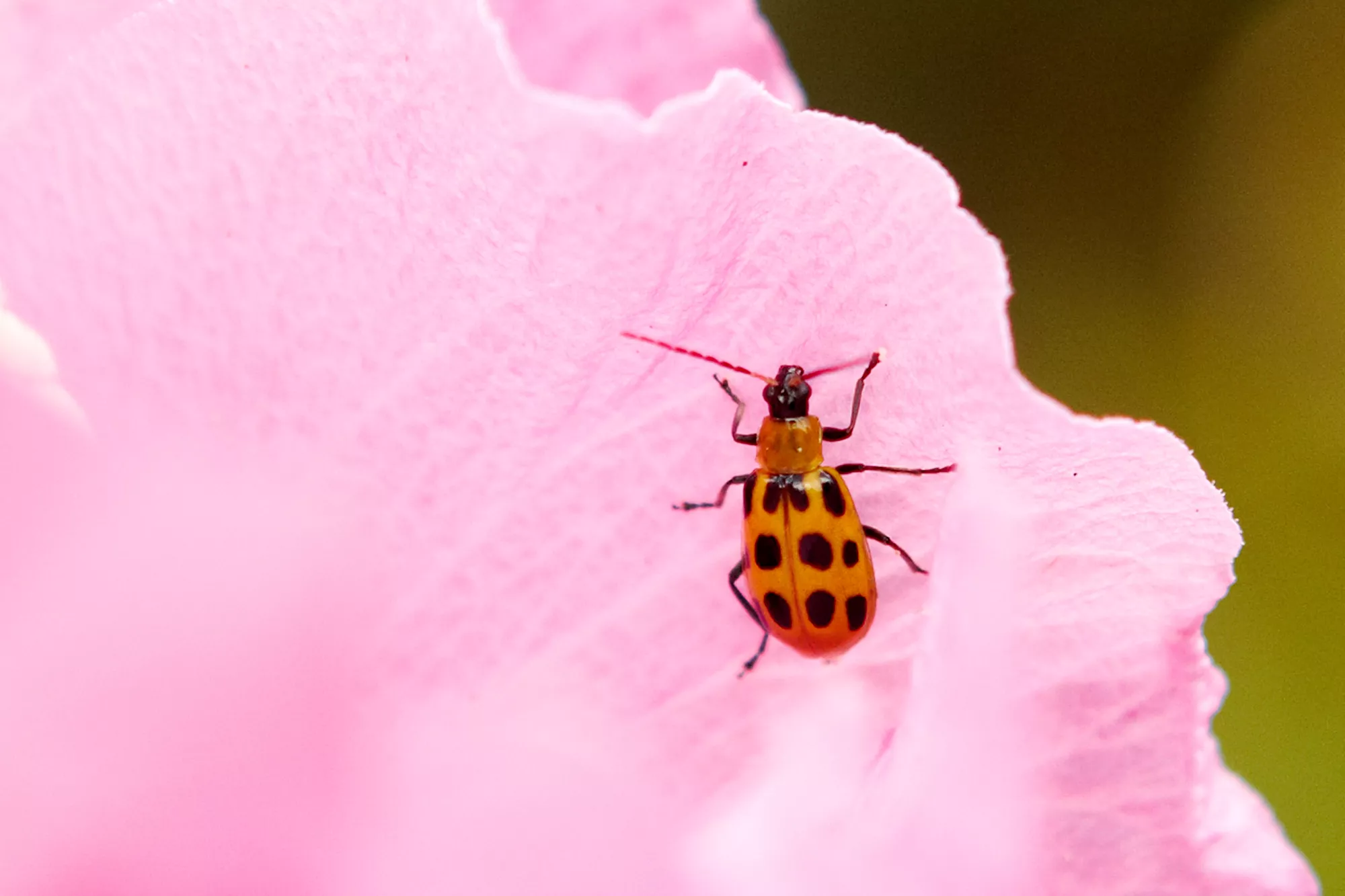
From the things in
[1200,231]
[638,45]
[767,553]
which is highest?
[1200,231]

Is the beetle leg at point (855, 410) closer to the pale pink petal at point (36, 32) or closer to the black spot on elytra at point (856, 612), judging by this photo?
the black spot on elytra at point (856, 612)

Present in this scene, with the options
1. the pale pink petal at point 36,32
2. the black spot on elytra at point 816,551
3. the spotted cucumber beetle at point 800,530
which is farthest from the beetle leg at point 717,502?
the pale pink petal at point 36,32

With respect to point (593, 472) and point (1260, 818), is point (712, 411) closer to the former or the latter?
point (593, 472)

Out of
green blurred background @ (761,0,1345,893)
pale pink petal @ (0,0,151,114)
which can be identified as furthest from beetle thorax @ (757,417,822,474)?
green blurred background @ (761,0,1345,893)

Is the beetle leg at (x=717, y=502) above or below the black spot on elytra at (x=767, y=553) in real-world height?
below

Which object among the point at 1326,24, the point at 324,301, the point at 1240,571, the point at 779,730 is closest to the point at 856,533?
the point at 779,730

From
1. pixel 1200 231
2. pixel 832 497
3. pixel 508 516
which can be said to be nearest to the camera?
pixel 508 516

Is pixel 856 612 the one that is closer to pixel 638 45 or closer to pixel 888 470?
pixel 888 470

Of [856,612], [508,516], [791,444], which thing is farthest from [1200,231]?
[508,516]
